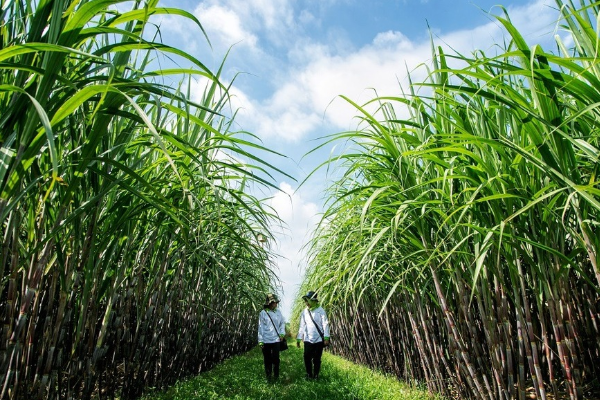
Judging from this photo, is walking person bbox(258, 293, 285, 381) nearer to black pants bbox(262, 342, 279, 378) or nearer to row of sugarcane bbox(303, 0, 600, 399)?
black pants bbox(262, 342, 279, 378)

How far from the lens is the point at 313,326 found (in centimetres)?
588

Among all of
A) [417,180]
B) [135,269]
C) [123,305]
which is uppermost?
[417,180]

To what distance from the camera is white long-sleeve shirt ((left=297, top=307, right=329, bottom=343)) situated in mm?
5789

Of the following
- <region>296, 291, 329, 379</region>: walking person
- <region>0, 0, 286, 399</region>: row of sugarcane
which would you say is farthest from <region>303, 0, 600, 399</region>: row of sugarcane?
<region>296, 291, 329, 379</region>: walking person

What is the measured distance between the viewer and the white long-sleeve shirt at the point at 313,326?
228 inches

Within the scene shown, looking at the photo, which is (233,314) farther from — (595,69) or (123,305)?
(595,69)

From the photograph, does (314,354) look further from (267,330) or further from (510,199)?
(510,199)

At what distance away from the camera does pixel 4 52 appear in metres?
0.82

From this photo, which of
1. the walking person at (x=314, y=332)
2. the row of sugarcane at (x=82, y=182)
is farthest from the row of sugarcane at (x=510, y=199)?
the walking person at (x=314, y=332)

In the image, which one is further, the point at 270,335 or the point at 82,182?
the point at 270,335

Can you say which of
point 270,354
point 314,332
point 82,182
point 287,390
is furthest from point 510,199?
point 270,354

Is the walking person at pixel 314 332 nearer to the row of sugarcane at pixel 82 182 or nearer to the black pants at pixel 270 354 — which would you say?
the black pants at pixel 270 354

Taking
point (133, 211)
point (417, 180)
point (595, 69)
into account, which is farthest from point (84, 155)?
point (417, 180)

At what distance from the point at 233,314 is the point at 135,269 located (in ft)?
19.0
